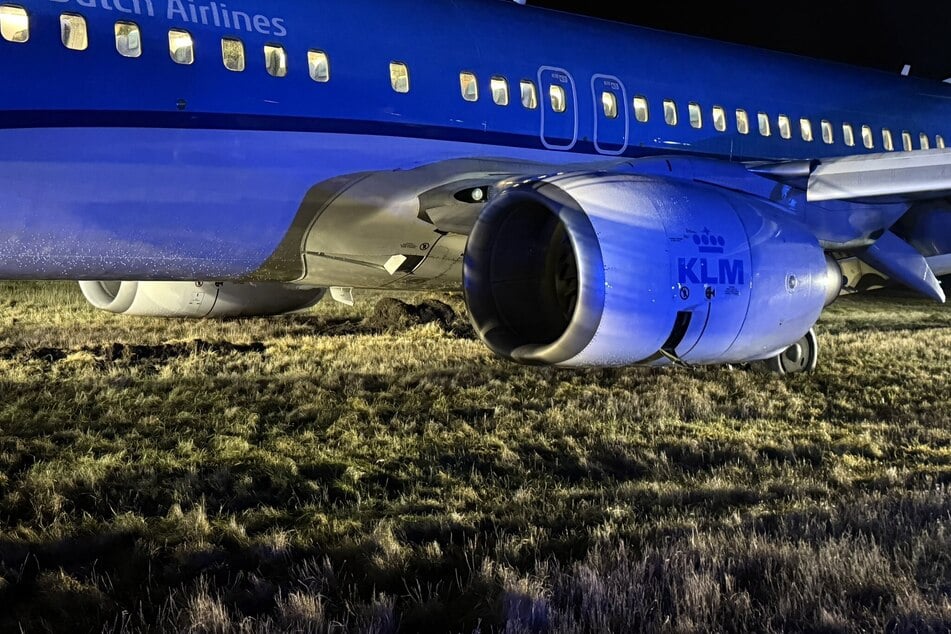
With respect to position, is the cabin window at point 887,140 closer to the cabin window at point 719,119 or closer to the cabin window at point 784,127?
the cabin window at point 784,127

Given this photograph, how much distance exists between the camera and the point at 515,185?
17.9ft

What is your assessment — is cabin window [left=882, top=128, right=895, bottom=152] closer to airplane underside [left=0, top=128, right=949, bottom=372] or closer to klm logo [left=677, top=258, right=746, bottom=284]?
airplane underside [left=0, top=128, right=949, bottom=372]

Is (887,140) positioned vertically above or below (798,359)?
above

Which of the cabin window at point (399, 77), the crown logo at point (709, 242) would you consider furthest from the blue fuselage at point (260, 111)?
the crown logo at point (709, 242)

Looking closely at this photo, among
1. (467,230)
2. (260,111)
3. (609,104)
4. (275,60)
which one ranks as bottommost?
(467,230)

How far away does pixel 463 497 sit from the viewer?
418 cm

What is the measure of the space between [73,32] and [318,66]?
165cm

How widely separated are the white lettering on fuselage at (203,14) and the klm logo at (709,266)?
333 cm

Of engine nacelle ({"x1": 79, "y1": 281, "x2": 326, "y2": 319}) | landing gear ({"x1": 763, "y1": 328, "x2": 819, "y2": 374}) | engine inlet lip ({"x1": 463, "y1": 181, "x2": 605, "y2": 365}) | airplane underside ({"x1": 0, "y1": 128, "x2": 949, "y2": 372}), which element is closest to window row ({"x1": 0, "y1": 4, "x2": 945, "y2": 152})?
airplane underside ({"x1": 0, "y1": 128, "x2": 949, "y2": 372})

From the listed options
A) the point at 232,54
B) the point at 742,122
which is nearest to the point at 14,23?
the point at 232,54

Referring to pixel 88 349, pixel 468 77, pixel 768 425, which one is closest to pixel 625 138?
pixel 468 77

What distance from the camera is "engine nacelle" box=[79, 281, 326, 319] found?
9.52m

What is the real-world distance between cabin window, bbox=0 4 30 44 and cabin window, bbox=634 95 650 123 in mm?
5199

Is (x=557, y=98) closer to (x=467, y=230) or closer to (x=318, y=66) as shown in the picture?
(x=467, y=230)
